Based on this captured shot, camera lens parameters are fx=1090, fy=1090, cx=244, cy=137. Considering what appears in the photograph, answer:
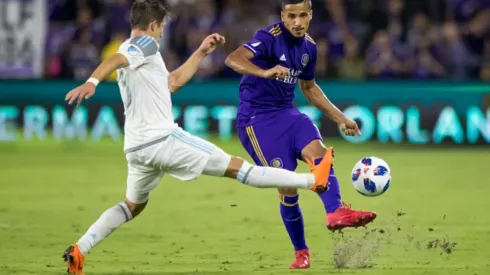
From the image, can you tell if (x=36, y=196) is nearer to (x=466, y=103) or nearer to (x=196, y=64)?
(x=196, y=64)

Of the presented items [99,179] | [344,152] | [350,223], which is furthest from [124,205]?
[344,152]

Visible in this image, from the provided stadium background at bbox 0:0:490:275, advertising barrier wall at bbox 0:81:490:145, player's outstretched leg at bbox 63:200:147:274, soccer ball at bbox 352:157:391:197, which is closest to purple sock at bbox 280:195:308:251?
soccer ball at bbox 352:157:391:197

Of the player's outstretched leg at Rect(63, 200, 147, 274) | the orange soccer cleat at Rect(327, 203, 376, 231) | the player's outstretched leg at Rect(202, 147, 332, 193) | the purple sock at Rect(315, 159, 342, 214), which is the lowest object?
the player's outstretched leg at Rect(63, 200, 147, 274)

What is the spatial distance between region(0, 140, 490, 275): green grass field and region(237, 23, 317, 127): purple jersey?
122cm

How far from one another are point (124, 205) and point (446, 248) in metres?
2.85

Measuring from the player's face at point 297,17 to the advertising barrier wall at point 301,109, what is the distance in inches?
416

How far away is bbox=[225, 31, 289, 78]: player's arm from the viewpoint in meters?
7.69

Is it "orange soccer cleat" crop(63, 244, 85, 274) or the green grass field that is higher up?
"orange soccer cleat" crop(63, 244, 85, 274)

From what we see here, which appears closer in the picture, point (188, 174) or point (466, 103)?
point (188, 174)

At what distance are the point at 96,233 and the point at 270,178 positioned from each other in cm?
135

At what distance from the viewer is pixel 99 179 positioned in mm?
15445

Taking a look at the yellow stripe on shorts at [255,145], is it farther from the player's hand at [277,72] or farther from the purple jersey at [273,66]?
the player's hand at [277,72]

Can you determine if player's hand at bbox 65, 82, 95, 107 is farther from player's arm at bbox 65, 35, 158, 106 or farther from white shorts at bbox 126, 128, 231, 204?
white shorts at bbox 126, 128, 231, 204

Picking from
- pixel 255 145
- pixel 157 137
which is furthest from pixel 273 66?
pixel 157 137
